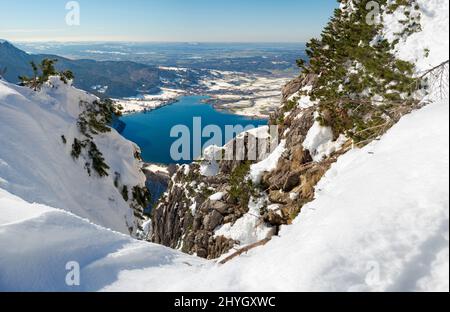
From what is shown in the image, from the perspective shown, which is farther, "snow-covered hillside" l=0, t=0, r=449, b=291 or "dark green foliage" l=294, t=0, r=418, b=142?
"dark green foliage" l=294, t=0, r=418, b=142

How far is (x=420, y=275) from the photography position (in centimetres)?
Result: 274

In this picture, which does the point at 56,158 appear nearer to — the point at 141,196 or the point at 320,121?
the point at 141,196

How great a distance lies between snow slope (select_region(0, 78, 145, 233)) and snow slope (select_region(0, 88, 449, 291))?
245 inches

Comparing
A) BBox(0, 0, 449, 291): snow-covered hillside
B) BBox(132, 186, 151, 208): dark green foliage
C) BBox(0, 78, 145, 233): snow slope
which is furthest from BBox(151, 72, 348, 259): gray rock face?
BBox(0, 78, 145, 233): snow slope

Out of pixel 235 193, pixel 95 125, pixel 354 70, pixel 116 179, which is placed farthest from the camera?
pixel 95 125

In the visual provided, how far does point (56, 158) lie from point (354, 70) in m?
15.4

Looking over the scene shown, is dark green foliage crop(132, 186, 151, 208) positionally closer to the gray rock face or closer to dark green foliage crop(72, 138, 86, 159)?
dark green foliage crop(72, 138, 86, 159)

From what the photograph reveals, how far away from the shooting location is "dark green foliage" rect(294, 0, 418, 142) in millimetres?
Result: 11578

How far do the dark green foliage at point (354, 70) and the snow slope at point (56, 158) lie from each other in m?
10.4

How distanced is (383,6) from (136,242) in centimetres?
1874

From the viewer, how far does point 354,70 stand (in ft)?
57.6

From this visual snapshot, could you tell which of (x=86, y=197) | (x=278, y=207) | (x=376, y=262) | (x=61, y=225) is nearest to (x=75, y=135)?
(x=86, y=197)

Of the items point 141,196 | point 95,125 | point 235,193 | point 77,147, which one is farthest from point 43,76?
point 235,193

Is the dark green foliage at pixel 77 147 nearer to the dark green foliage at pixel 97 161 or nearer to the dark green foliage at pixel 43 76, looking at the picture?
the dark green foliage at pixel 97 161
